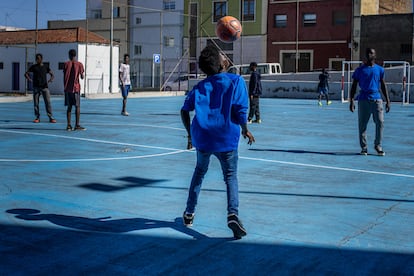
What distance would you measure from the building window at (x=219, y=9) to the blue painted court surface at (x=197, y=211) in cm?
4224

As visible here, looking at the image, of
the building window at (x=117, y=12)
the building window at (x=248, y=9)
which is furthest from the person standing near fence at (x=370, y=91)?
the building window at (x=117, y=12)

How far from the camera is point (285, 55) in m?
51.9

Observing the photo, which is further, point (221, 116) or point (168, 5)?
point (168, 5)

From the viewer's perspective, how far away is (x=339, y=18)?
4972 centimetres

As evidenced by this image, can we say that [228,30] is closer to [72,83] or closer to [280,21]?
[72,83]

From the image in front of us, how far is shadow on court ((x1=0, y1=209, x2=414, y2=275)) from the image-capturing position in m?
4.79

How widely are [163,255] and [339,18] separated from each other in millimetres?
47171

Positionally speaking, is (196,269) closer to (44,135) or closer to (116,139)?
(116,139)

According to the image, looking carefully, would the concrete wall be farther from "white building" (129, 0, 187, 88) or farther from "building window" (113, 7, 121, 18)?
"building window" (113, 7, 121, 18)

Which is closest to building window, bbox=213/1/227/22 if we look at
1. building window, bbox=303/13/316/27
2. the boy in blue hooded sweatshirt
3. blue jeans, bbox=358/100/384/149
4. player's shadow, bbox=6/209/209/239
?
building window, bbox=303/13/316/27

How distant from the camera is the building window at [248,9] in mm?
53688

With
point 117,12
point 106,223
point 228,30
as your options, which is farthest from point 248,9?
point 106,223

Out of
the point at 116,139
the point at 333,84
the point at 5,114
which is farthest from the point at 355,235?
the point at 333,84

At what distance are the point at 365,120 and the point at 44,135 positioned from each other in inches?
290
